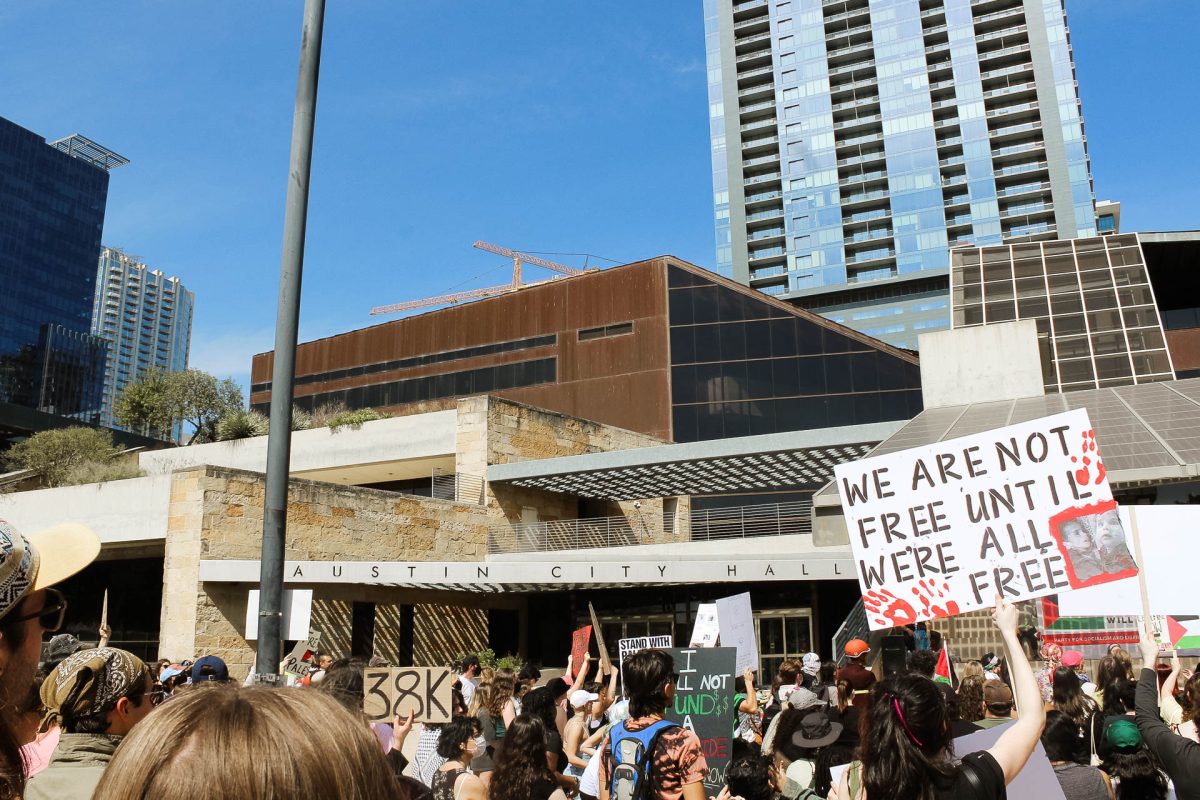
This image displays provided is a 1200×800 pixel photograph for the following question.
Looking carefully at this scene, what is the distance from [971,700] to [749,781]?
5.20ft

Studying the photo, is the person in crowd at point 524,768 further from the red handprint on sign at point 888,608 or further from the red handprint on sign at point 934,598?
the red handprint on sign at point 934,598

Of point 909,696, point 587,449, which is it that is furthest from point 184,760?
point 587,449

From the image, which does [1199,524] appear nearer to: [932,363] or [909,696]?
[909,696]

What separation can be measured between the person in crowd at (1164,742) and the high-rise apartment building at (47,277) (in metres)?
145

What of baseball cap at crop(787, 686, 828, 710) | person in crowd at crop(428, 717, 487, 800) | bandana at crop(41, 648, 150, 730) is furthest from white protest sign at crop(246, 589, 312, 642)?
bandana at crop(41, 648, 150, 730)

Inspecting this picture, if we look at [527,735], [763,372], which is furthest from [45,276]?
[527,735]

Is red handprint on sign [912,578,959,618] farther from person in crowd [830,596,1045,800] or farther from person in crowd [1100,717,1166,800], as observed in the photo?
person in crowd [830,596,1045,800]

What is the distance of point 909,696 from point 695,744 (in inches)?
67.1

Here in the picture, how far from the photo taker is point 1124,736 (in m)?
5.12

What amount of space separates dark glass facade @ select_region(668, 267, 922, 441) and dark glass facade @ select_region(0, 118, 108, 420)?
114 meters

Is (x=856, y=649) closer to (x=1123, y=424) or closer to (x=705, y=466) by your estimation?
(x=1123, y=424)

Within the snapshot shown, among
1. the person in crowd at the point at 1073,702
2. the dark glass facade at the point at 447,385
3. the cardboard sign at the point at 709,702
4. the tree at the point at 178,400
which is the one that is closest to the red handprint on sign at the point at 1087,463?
the person in crowd at the point at 1073,702

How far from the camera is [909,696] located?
337cm

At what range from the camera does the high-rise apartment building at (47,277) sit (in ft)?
448
